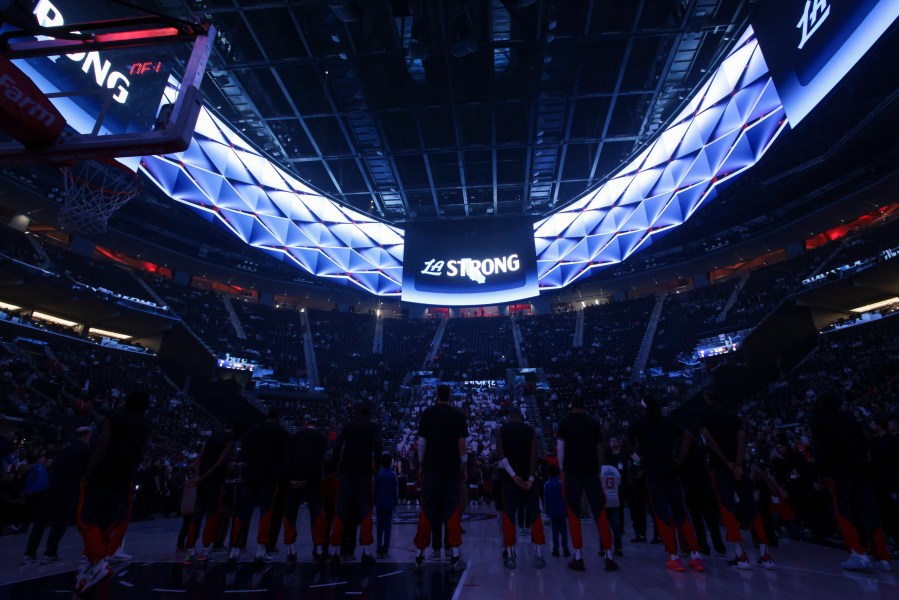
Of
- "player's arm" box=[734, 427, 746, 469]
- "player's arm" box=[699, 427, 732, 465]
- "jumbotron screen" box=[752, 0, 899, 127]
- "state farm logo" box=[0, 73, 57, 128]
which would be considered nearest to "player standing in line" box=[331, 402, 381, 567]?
"player's arm" box=[699, 427, 732, 465]

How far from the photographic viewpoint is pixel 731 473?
5.39 metres

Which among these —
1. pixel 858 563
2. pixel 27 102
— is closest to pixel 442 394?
pixel 858 563

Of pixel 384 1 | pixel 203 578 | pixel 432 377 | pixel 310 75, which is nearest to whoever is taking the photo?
pixel 203 578

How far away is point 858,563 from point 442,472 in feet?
14.9

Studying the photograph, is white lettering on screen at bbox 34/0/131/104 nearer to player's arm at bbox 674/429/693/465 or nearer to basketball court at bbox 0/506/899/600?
basketball court at bbox 0/506/899/600

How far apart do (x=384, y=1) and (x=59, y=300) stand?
72.1ft

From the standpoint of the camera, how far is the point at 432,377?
30.9m

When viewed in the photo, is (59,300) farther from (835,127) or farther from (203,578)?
(835,127)

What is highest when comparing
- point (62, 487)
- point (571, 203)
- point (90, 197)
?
point (571, 203)

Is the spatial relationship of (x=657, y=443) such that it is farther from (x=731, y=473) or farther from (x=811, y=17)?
(x=811, y=17)

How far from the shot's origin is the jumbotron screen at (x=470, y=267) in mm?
29391

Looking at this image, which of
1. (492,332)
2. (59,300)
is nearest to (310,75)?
(59,300)

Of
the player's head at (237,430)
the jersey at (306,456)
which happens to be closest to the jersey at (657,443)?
the jersey at (306,456)

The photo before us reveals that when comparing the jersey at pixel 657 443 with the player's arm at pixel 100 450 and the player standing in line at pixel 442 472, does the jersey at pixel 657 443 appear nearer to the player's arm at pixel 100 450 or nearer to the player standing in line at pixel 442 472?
the player standing in line at pixel 442 472
